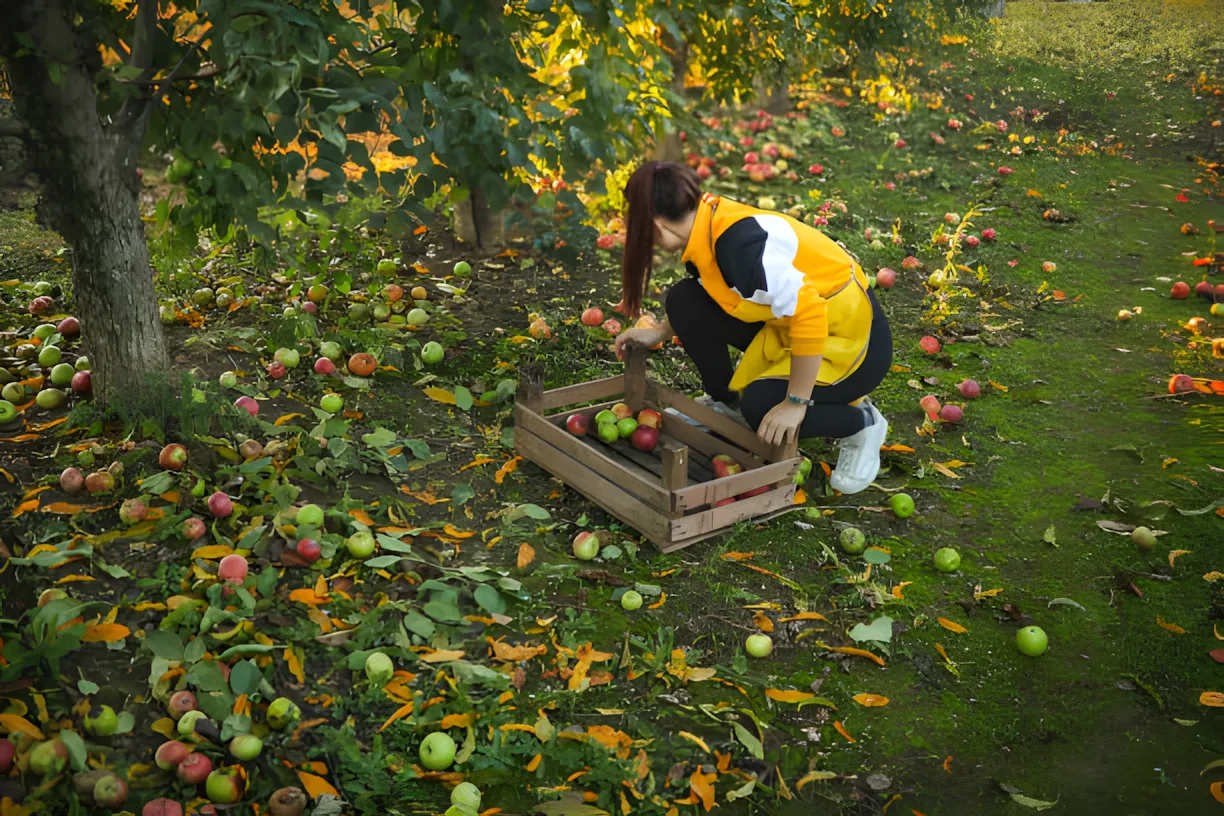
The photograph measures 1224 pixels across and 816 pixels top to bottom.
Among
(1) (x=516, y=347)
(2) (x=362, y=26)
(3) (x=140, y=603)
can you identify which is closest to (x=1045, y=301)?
(1) (x=516, y=347)

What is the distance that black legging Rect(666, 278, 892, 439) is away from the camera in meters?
3.73

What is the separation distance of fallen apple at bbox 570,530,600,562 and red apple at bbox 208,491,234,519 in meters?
1.20

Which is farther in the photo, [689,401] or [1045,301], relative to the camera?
[1045,301]

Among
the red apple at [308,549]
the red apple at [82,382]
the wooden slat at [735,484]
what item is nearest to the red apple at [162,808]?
the red apple at [308,549]

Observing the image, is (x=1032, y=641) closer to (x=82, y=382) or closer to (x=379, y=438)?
(x=379, y=438)

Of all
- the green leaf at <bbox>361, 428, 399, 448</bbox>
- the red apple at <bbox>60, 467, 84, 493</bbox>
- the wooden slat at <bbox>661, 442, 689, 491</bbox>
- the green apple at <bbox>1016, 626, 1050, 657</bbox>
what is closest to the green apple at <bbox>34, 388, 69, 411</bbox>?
the red apple at <bbox>60, 467, 84, 493</bbox>

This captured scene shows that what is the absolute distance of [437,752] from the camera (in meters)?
2.50

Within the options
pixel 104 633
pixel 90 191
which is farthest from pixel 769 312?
pixel 90 191

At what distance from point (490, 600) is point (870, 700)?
4.05 feet

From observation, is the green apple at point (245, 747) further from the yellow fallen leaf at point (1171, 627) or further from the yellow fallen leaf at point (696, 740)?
the yellow fallen leaf at point (1171, 627)

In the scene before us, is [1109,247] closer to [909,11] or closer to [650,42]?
[909,11]

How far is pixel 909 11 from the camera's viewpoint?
286 inches

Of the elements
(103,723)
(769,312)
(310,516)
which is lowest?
(103,723)

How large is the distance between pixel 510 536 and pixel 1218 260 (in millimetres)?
5539
